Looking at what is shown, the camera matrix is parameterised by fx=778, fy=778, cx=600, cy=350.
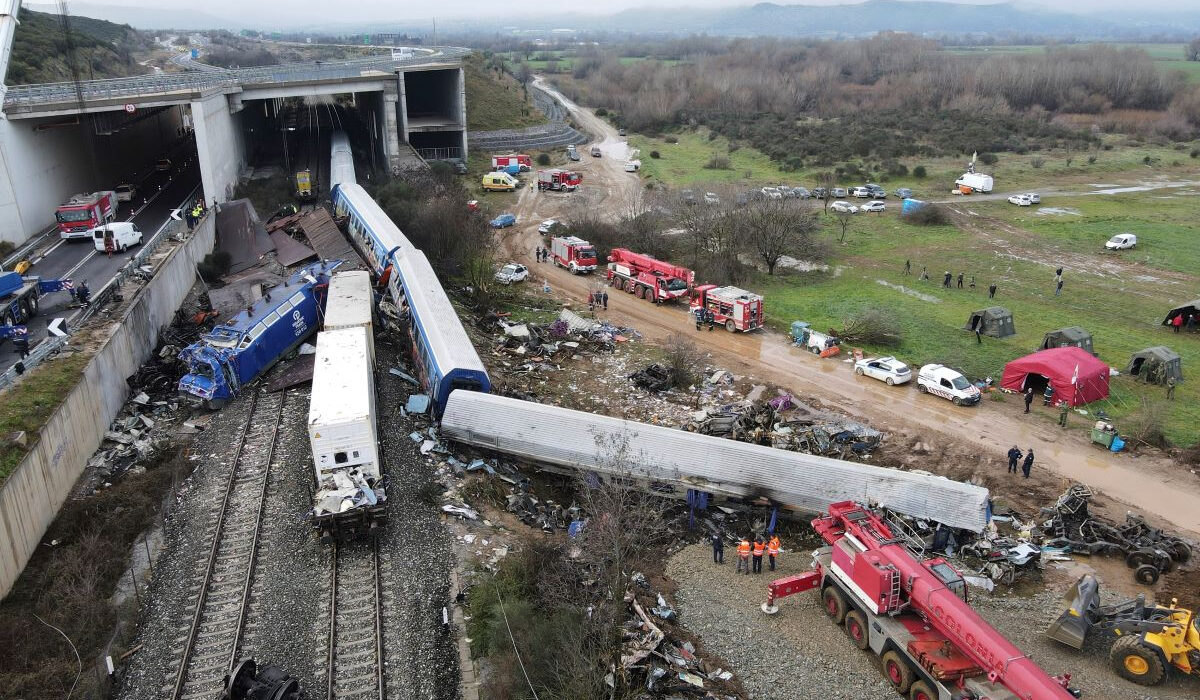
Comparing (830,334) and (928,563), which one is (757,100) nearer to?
(830,334)

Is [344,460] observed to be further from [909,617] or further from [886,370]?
[886,370]

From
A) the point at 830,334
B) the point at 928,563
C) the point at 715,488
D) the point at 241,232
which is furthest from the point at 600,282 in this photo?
the point at 928,563

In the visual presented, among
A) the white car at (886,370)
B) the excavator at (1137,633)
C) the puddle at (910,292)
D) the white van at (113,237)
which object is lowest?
the puddle at (910,292)

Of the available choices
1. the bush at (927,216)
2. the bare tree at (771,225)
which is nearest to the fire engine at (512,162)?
the bare tree at (771,225)

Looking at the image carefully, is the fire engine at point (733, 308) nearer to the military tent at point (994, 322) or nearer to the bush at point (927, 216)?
the military tent at point (994, 322)

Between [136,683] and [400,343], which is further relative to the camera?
[400,343]
